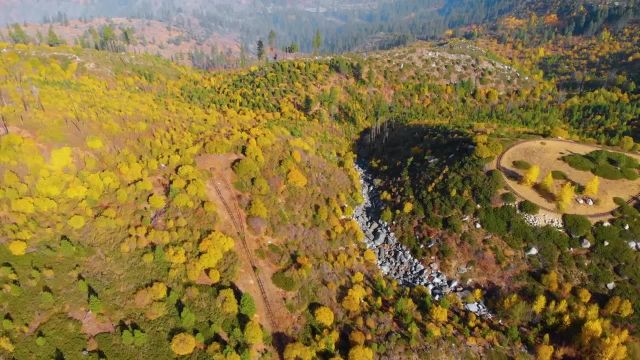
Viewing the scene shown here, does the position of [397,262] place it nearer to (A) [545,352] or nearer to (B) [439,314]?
(B) [439,314]

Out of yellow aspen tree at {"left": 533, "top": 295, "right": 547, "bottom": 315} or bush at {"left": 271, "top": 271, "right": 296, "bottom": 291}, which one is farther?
yellow aspen tree at {"left": 533, "top": 295, "right": 547, "bottom": 315}

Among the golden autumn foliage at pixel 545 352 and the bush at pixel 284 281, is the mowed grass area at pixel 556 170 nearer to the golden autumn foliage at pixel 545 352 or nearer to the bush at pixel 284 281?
the golden autumn foliage at pixel 545 352

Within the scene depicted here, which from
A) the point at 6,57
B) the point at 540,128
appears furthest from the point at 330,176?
the point at 6,57

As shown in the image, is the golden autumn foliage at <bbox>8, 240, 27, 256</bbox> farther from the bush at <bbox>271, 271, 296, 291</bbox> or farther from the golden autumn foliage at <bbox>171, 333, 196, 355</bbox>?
the bush at <bbox>271, 271, 296, 291</bbox>

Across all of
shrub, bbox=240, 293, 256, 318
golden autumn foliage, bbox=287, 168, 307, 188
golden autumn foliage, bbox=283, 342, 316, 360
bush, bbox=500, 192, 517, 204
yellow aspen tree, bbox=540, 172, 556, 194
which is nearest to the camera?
golden autumn foliage, bbox=283, 342, 316, 360

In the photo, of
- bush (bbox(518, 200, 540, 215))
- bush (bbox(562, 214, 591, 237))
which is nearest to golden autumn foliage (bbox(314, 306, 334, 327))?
bush (bbox(518, 200, 540, 215))

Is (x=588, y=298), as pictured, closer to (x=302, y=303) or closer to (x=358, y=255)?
(x=358, y=255)
